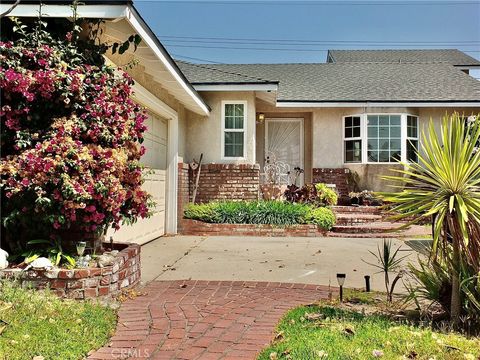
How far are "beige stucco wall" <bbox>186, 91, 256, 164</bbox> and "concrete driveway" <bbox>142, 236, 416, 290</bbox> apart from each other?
3.07 meters

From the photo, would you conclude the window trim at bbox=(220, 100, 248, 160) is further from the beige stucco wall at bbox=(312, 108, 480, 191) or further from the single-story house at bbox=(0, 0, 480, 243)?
the beige stucco wall at bbox=(312, 108, 480, 191)

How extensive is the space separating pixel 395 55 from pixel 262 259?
25.1 metres

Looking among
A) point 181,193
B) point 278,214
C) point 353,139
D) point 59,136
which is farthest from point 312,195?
point 59,136

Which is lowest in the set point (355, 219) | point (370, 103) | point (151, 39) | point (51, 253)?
point (355, 219)

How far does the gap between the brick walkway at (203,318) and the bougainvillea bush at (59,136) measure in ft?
3.90

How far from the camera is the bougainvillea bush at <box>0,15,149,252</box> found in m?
4.34

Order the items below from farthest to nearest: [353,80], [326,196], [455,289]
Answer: [353,80], [326,196], [455,289]

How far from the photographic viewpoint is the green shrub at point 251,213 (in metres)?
10.8

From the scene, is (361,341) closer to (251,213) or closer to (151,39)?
(151,39)

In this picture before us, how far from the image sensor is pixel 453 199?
353 cm

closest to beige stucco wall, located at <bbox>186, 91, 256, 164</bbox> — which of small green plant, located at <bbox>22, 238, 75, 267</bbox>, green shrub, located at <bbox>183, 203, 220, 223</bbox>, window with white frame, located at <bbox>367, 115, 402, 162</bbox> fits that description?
green shrub, located at <bbox>183, 203, 220, 223</bbox>

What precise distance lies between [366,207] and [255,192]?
3370 millimetres

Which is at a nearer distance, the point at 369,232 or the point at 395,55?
the point at 369,232

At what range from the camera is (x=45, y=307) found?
3842mm
